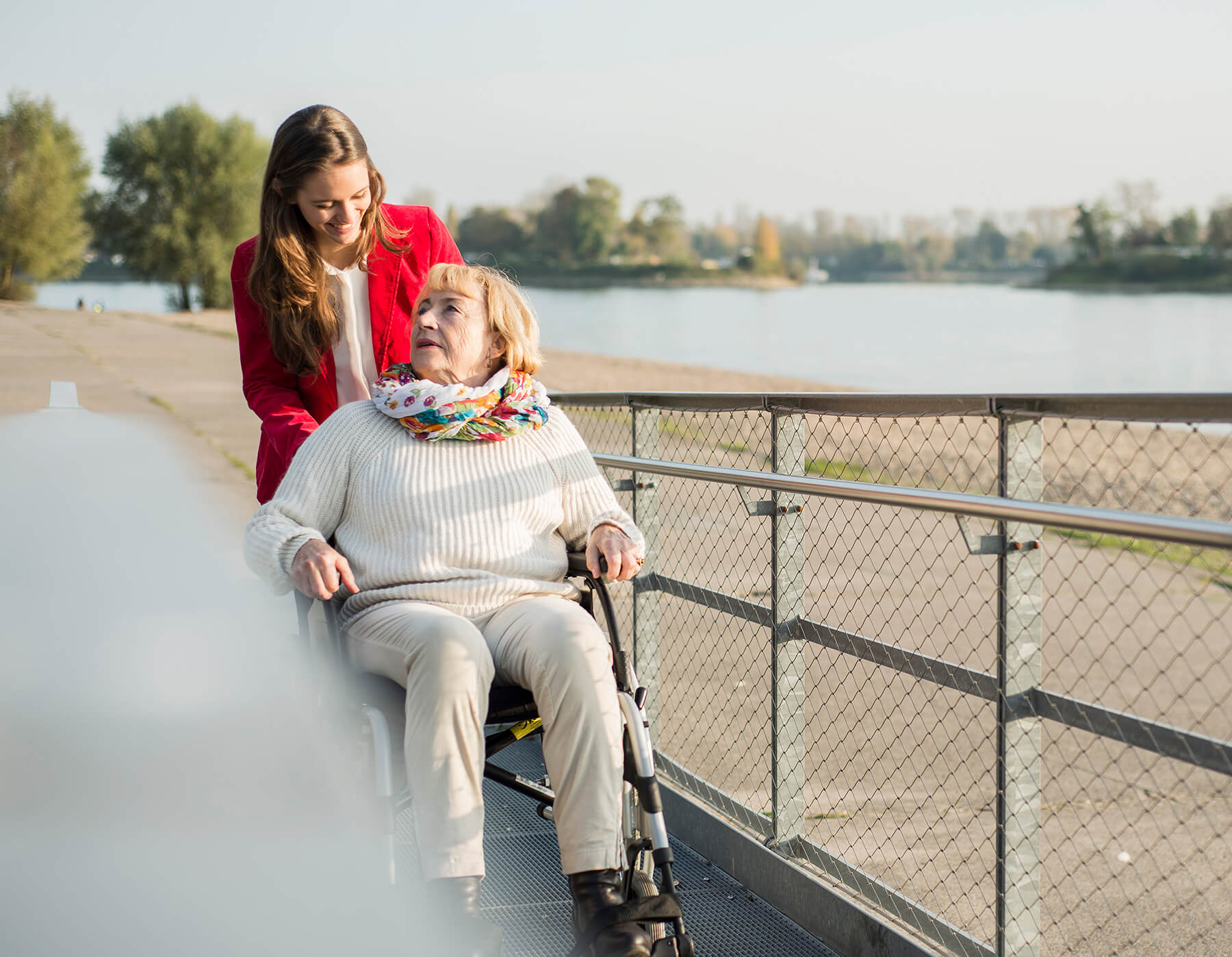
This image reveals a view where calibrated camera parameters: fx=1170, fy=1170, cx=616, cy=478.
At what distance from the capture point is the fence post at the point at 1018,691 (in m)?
1.77

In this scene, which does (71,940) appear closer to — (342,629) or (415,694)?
(415,694)

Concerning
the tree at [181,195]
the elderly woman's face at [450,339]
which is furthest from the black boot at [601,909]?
the tree at [181,195]

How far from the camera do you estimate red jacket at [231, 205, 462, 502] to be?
241 cm

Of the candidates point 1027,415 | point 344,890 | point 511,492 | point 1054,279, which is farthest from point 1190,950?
point 1054,279

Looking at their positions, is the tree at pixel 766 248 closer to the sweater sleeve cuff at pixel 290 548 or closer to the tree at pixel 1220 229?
the tree at pixel 1220 229

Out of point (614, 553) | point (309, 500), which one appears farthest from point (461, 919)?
point (309, 500)

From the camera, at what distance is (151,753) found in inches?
58.3

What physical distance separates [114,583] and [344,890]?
0.52 m

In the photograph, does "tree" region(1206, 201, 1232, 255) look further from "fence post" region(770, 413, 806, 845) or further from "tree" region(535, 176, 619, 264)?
"fence post" region(770, 413, 806, 845)

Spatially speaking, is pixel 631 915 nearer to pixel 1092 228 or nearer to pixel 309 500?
pixel 309 500

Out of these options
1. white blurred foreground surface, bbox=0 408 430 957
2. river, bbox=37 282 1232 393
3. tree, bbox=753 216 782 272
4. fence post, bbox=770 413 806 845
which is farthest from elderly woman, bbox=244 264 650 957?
tree, bbox=753 216 782 272

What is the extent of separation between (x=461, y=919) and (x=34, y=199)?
632cm

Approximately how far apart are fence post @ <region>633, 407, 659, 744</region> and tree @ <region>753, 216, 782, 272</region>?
221 feet

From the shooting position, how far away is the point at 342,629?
6.70 ft
